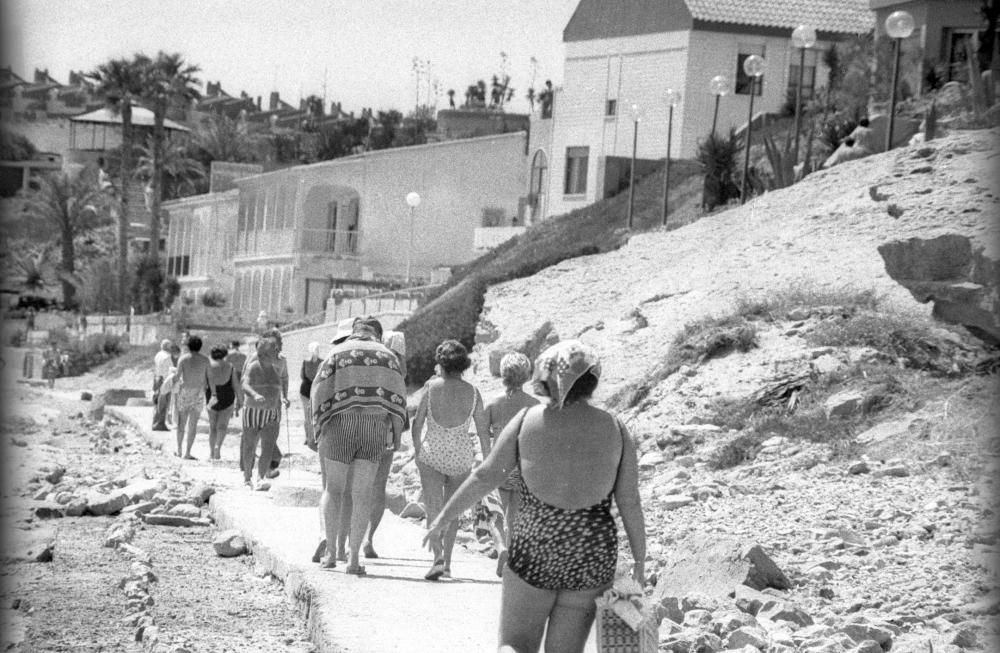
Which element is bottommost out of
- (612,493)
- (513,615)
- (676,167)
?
(513,615)

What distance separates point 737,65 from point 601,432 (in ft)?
122

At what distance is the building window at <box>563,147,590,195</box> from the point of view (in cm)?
4531

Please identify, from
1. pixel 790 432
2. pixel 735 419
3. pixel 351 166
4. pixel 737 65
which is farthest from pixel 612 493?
pixel 351 166

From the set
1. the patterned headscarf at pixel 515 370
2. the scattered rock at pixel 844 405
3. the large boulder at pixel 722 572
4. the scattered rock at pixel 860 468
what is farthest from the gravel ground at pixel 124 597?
the scattered rock at pixel 844 405

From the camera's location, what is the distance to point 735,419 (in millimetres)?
16281

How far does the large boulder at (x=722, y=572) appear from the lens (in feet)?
33.8

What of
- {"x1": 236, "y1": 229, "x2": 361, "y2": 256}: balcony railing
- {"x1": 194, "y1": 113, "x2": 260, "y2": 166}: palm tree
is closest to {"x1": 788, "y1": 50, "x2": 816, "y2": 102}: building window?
{"x1": 236, "y1": 229, "x2": 361, "y2": 256}: balcony railing

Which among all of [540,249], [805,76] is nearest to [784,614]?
[540,249]

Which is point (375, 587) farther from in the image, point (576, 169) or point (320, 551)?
point (576, 169)

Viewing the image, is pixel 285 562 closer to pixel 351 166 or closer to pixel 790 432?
pixel 790 432

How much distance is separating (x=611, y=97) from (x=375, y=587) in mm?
35751

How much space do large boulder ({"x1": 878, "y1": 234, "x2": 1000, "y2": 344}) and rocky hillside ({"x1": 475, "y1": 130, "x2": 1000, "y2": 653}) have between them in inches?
0.8

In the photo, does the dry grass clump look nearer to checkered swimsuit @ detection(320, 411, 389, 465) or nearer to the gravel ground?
the gravel ground

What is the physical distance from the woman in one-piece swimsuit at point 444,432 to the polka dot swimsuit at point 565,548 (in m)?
4.04
